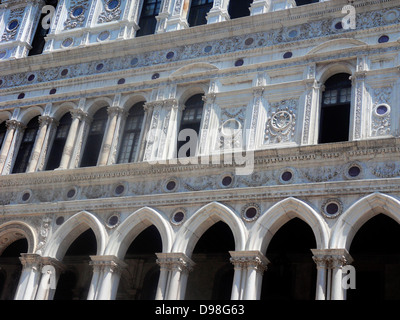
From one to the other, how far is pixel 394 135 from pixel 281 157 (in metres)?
2.58

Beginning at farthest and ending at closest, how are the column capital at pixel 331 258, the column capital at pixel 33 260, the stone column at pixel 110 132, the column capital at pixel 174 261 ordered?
1. the stone column at pixel 110 132
2. the column capital at pixel 33 260
3. the column capital at pixel 174 261
4. the column capital at pixel 331 258

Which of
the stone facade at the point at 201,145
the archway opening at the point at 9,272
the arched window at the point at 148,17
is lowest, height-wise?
the archway opening at the point at 9,272

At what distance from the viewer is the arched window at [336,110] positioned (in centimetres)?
1589

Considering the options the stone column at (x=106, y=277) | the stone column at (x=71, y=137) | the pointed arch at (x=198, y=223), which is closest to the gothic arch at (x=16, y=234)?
the stone column at (x=71, y=137)

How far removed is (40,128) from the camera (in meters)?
19.8

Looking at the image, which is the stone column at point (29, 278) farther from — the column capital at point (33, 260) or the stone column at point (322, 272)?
the stone column at point (322, 272)

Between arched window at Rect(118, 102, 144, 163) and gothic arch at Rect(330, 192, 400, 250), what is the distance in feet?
20.1

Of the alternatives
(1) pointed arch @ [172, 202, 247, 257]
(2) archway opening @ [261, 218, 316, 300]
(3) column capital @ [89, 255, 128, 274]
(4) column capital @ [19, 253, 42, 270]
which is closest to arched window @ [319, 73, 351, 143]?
(2) archway opening @ [261, 218, 316, 300]

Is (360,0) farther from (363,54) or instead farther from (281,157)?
(281,157)

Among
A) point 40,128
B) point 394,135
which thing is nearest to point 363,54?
point 394,135

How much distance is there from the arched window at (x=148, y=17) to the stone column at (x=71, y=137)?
10.6 ft

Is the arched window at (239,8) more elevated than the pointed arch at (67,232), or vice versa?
the arched window at (239,8)

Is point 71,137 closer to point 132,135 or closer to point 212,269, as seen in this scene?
point 132,135

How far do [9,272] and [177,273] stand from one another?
7.40m
